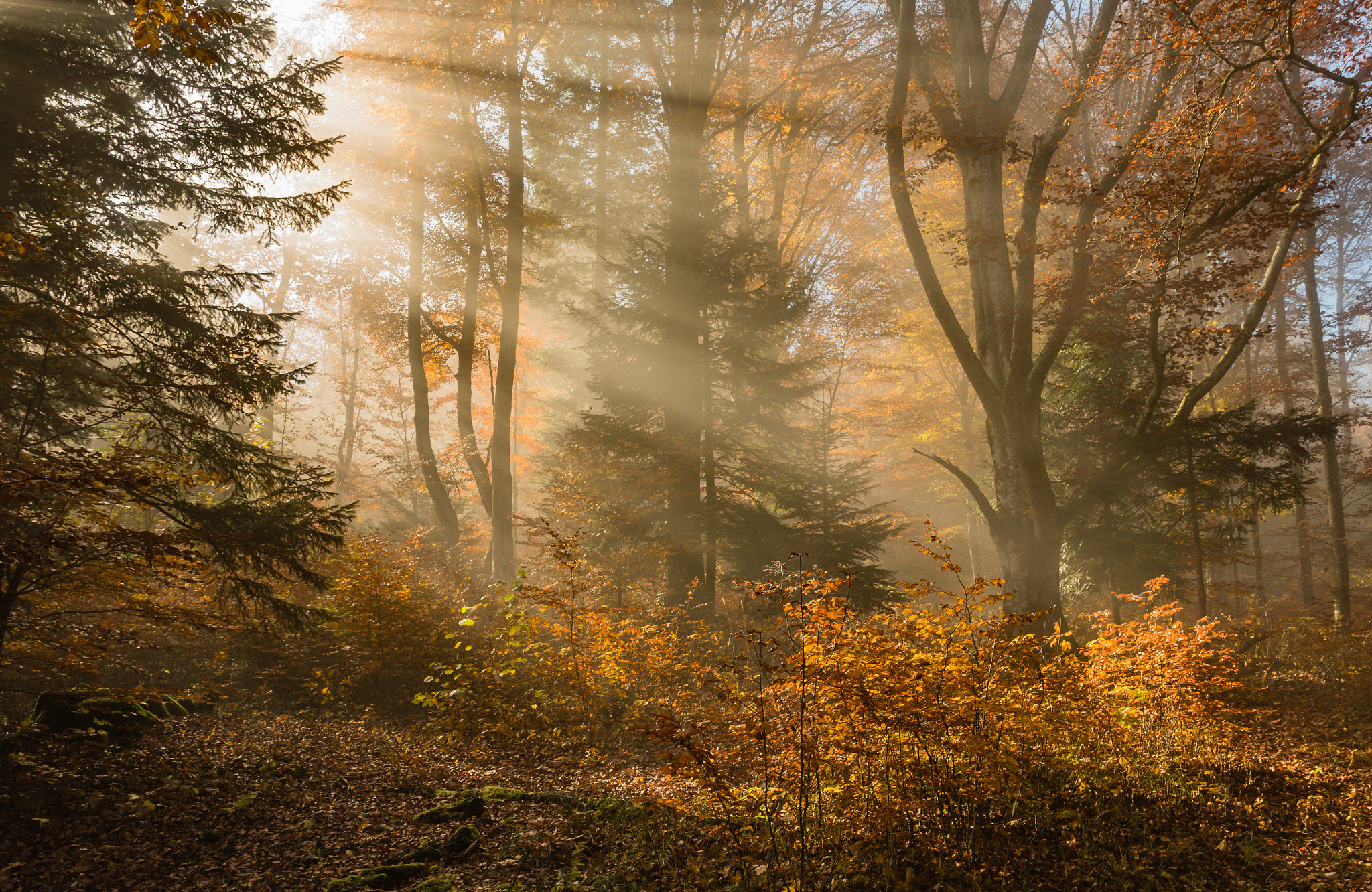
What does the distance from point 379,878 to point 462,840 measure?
673 mm

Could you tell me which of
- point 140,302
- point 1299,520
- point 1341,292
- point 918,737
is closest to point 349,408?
point 140,302

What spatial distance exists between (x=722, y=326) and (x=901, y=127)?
479cm

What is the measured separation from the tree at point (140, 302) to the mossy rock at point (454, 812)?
2710mm

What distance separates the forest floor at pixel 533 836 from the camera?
398cm

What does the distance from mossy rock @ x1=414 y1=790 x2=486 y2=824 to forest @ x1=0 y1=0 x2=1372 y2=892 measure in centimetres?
3

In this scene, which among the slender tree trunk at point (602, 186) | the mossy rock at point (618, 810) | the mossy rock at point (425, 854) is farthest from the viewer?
the slender tree trunk at point (602, 186)

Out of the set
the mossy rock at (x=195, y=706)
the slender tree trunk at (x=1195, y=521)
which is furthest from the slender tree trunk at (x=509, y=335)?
the slender tree trunk at (x=1195, y=521)

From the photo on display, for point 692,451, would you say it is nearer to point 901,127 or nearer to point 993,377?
point 993,377

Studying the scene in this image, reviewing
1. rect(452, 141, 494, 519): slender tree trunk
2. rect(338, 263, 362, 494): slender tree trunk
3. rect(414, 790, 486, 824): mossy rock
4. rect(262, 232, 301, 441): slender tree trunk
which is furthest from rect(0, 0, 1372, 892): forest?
rect(338, 263, 362, 494): slender tree trunk

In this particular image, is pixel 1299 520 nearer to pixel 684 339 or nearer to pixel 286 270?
pixel 684 339

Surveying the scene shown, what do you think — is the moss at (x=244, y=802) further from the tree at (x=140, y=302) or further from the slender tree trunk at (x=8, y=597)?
the slender tree trunk at (x=8, y=597)

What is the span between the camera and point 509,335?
513 inches

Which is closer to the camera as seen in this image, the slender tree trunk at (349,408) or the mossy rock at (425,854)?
the mossy rock at (425,854)

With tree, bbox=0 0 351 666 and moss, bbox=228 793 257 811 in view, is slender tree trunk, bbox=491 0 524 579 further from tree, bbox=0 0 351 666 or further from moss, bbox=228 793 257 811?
moss, bbox=228 793 257 811
